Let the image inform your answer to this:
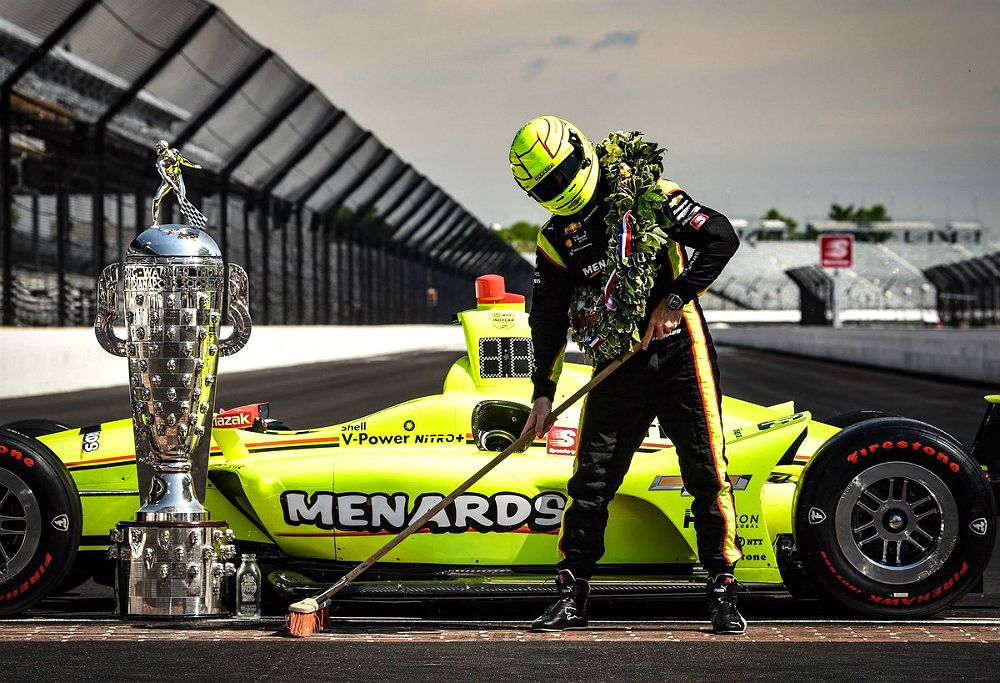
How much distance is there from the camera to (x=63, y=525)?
505 centimetres

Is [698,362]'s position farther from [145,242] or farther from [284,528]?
[145,242]

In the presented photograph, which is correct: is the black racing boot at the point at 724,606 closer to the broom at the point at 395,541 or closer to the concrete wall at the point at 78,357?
the broom at the point at 395,541

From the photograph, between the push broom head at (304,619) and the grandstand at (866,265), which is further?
the grandstand at (866,265)

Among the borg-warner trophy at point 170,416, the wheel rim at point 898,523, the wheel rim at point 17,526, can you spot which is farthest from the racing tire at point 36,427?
the wheel rim at point 898,523

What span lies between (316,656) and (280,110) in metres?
21.3

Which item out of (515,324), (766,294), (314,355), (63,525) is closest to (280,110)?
(314,355)

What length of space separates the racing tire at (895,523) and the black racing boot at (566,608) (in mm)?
803

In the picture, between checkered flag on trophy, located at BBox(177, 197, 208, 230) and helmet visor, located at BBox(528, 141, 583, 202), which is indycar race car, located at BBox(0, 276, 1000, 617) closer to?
checkered flag on trophy, located at BBox(177, 197, 208, 230)

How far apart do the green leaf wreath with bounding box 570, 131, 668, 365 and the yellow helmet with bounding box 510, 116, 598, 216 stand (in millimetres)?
99

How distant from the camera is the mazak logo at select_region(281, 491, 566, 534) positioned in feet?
16.9

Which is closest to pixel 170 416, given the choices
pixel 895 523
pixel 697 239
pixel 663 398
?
pixel 663 398

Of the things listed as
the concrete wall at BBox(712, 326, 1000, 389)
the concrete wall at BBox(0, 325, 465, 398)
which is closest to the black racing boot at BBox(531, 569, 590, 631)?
the concrete wall at BBox(0, 325, 465, 398)

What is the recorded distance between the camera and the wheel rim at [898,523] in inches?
195

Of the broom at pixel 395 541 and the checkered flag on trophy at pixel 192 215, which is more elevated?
the checkered flag on trophy at pixel 192 215
